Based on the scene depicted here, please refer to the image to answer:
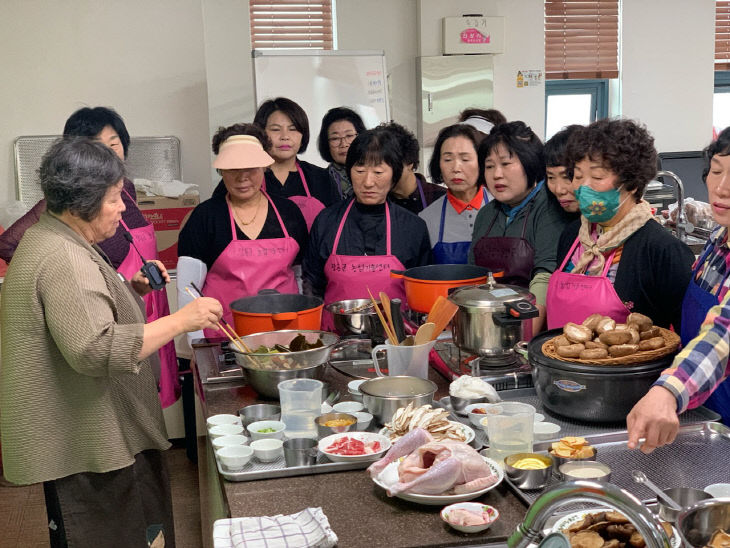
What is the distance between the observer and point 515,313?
203 centimetres

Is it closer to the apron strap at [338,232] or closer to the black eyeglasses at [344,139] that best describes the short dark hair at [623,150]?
the apron strap at [338,232]

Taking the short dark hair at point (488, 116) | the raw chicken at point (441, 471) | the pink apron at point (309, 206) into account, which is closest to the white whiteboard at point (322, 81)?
the short dark hair at point (488, 116)

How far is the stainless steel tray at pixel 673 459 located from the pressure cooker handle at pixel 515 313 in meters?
0.38

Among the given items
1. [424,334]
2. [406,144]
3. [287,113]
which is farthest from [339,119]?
[424,334]

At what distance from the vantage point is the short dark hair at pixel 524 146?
2756 mm

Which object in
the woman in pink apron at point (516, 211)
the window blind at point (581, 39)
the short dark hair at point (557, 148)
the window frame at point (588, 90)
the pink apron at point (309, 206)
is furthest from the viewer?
the window frame at point (588, 90)

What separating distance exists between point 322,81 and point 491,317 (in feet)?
12.1

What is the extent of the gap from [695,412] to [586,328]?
12.6 inches

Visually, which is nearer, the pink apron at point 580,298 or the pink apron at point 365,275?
the pink apron at point 580,298

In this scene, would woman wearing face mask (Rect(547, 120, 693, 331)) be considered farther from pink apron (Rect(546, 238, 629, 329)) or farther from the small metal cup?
the small metal cup

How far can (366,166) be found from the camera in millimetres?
2957

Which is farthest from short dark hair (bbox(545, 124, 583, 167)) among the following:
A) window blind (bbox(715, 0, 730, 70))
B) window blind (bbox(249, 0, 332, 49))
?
window blind (bbox(715, 0, 730, 70))

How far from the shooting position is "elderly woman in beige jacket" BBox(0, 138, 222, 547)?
1.97 meters

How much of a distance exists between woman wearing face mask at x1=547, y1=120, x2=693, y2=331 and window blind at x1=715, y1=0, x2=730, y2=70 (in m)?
5.24
